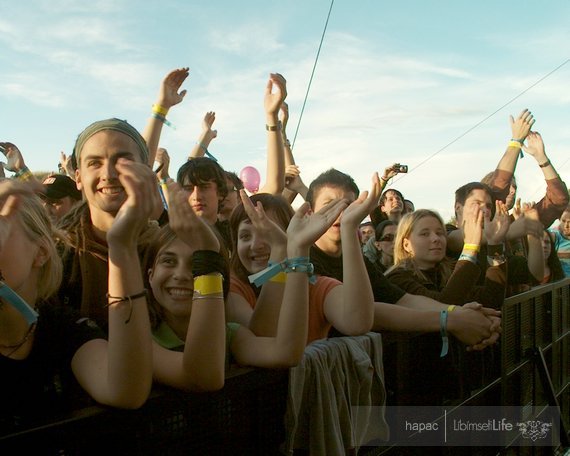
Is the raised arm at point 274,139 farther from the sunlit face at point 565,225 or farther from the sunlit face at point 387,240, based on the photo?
the sunlit face at point 565,225

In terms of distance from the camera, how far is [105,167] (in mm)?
2098

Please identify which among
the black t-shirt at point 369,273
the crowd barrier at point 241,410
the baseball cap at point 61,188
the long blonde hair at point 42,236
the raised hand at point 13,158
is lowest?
the crowd barrier at point 241,410

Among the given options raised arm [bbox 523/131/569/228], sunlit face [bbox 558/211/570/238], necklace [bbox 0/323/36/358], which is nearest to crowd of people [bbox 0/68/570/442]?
necklace [bbox 0/323/36/358]

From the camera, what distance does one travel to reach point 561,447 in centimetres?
405

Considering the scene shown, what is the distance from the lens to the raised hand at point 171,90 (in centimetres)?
352

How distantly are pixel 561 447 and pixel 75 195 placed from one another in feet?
11.2

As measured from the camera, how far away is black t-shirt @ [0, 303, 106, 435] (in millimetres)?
1455

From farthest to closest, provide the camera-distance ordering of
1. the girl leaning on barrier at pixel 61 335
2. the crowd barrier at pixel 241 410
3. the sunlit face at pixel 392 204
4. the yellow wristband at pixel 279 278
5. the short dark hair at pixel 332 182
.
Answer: the sunlit face at pixel 392 204
the short dark hair at pixel 332 182
the yellow wristband at pixel 279 278
the girl leaning on barrier at pixel 61 335
the crowd barrier at pixel 241 410

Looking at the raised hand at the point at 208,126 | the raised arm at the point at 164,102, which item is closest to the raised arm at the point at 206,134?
the raised hand at the point at 208,126

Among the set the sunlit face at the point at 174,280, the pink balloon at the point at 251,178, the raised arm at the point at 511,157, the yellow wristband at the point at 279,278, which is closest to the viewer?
the sunlit face at the point at 174,280

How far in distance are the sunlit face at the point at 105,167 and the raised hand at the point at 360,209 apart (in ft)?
2.58

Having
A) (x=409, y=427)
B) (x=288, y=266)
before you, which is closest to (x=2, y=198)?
(x=288, y=266)

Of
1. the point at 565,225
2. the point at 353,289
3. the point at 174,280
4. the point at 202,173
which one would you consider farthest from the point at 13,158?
the point at 565,225

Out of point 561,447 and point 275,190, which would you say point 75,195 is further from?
point 561,447
